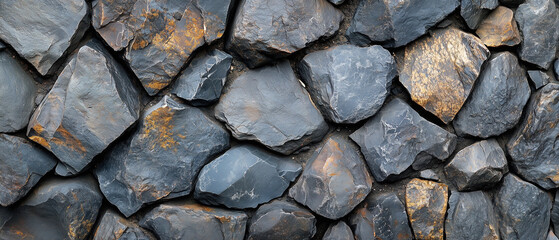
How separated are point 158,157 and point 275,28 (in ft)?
1.78

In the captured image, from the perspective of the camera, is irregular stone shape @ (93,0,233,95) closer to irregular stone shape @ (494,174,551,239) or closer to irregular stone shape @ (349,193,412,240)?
irregular stone shape @ (349,193,412,240)

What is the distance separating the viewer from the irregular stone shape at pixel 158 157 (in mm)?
1433

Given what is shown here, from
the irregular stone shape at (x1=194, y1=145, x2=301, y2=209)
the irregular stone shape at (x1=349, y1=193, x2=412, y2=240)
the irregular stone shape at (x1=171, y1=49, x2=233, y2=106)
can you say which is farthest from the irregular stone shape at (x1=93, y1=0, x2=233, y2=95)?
the irregular stone shape at (x1=349, y1=193, x2=412, y2=240)

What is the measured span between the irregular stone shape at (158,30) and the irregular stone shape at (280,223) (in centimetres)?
52

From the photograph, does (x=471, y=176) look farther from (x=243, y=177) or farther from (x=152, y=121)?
(x=152, y=121)

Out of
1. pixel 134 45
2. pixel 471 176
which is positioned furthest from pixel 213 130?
pixel 471 176

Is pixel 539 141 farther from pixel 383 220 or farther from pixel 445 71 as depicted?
pixel 383 220

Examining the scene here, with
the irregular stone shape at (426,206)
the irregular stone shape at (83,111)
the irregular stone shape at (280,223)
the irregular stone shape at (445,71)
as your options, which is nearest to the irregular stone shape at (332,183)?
the irregular stone shape at (280,223)

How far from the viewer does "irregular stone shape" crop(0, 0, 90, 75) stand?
138 cm

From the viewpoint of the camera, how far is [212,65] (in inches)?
57.4

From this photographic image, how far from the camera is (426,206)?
152cm

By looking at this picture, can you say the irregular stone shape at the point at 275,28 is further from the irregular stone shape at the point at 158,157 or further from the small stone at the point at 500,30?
the small stone at the point at 500,30

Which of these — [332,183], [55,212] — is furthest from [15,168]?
[332,183]

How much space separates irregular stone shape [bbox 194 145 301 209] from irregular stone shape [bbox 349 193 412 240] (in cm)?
26
